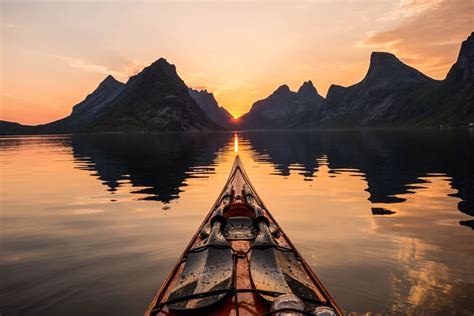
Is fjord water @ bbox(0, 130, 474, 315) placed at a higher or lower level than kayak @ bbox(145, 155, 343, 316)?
lower

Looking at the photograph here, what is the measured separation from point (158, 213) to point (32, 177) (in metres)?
23.0

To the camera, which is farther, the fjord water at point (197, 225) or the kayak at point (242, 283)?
the fjord water at point (197, 225)

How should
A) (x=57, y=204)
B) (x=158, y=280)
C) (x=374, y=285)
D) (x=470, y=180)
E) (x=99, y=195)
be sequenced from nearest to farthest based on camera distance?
(x=374, y=285), (x=158, y=280), (x=57, y=204), (x=99, y=195), (x=470, y=180)

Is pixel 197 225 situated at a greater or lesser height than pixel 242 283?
lesser

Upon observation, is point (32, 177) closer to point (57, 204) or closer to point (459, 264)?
point (57, 204)

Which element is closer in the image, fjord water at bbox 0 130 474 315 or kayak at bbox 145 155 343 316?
kayak at bbox 145 155 343 316

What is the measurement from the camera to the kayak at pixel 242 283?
6.44m

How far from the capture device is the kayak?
644 cm

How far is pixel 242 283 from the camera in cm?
749

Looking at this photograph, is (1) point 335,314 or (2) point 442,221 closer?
(1) point 335,314

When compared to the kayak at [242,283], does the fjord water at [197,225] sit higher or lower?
lower

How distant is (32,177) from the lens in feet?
119

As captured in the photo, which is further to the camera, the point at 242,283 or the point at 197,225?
the point at 197,225

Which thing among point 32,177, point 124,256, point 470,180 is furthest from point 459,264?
point 32,177
